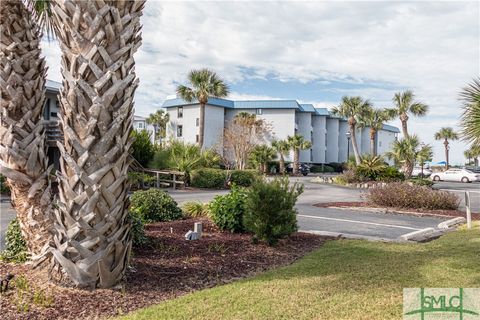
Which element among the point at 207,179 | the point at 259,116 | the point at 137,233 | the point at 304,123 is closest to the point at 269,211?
the point at 137,233

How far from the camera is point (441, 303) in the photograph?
462 cm

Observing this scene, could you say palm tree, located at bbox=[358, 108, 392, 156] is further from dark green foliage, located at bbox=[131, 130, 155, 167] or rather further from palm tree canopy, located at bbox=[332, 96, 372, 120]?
dark green foliage, located at bbox=[131, 130, 155, 167]

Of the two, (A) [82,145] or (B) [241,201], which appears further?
(B) [241,201]

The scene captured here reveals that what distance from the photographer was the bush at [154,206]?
1011cm

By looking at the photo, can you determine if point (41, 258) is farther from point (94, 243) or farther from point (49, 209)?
point (94, 243)

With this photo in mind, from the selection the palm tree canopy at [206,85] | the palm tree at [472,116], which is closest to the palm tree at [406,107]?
the palm tree canopy at [206,85]

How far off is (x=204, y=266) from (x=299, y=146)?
1883 inches

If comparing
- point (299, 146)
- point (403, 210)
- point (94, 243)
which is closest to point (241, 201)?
point (94, 243)

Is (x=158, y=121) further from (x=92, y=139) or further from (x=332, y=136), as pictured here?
(x=92, y=139)

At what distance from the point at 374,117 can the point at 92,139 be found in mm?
50975

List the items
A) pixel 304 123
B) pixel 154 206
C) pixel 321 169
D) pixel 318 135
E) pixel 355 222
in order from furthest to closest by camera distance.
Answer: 1. pixel 318 135
2. pixel 321 169
3. pixel 304 123
4. pixel 355 222
5. pixel 154 206

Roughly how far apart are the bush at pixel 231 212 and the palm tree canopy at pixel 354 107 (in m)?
43.8

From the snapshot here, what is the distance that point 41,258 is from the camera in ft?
17.6

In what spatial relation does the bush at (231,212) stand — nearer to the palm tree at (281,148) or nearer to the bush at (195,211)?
the bush at (195,211)
